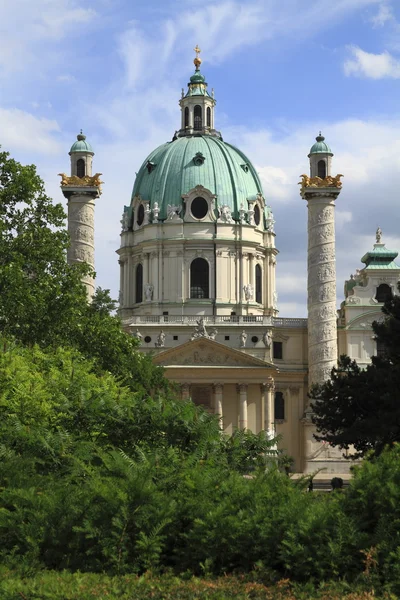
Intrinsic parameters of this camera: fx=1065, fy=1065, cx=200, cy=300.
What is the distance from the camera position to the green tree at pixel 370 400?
40219 millimetres

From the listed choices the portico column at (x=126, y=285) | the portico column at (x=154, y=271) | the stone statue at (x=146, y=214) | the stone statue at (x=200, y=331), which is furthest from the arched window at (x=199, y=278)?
the stone statue at (x=200, y=331)

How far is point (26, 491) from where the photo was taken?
50.9 ft

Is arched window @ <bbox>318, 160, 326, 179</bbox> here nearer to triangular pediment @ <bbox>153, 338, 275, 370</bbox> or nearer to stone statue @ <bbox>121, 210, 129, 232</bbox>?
triangular pediment @ <bbox>153, 338, 275, 370</bbox>

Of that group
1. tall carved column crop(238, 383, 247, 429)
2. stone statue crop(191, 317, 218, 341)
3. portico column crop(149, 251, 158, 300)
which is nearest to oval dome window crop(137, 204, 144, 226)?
portico column crop(149, 251, 158, 300)

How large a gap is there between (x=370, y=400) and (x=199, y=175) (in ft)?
151

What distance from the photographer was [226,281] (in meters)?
83.9

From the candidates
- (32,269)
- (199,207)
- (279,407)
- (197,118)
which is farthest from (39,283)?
(197,118)

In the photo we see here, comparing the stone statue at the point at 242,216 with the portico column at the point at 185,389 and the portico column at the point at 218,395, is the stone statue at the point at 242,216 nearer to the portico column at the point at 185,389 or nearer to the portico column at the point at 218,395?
the portico column at the point at 218,395

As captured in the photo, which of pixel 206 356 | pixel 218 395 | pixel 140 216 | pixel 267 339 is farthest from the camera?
pixel 140 216

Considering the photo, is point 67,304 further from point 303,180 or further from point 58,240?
point 303,180

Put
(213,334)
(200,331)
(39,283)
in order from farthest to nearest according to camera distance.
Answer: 1. (213,334)
2. (200,331)
3. (39,283)

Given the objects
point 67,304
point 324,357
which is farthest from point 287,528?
point 324,357

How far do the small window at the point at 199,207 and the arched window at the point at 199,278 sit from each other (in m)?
3.65

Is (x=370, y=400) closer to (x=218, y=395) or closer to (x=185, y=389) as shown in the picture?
(x=218, y=395)
